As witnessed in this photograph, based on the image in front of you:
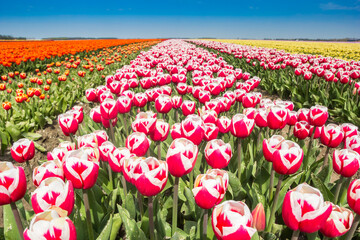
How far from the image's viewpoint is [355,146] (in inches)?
79.3

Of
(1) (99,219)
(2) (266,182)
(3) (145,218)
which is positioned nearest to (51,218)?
(3) (145,218)

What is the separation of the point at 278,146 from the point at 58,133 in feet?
16.9

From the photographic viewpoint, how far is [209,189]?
1361 millimetres

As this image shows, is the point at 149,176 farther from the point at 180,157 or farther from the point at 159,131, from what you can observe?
the point at 159,131

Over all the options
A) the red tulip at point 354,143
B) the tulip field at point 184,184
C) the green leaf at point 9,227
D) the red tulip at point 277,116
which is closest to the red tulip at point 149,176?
the tulip field at point 184,184

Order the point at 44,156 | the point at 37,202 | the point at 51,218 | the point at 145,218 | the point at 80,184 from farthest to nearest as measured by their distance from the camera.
→ the point at 44,156, the point at 145,218, the point at 80,184, the point at 37,202, the point at 51,218

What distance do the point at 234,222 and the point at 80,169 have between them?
0.94m

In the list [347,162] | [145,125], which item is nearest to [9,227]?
[145,125]

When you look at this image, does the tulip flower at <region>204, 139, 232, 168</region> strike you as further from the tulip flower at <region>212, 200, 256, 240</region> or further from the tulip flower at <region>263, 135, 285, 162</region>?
the tulip flower at <region>212, 200, 256, 240</region>

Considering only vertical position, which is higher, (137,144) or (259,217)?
(137,144)

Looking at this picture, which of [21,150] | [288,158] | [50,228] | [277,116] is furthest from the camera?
[277,116]

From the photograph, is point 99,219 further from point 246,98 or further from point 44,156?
point 44,156

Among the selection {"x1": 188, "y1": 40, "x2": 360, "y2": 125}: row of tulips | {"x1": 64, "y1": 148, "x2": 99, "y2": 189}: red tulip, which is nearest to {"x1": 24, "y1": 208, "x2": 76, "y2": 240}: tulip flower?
{"x1": 64, "y1": 148, "x2": 99, "y2": 189}: red tulip

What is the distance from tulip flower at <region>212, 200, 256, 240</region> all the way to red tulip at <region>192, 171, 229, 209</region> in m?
0.27
